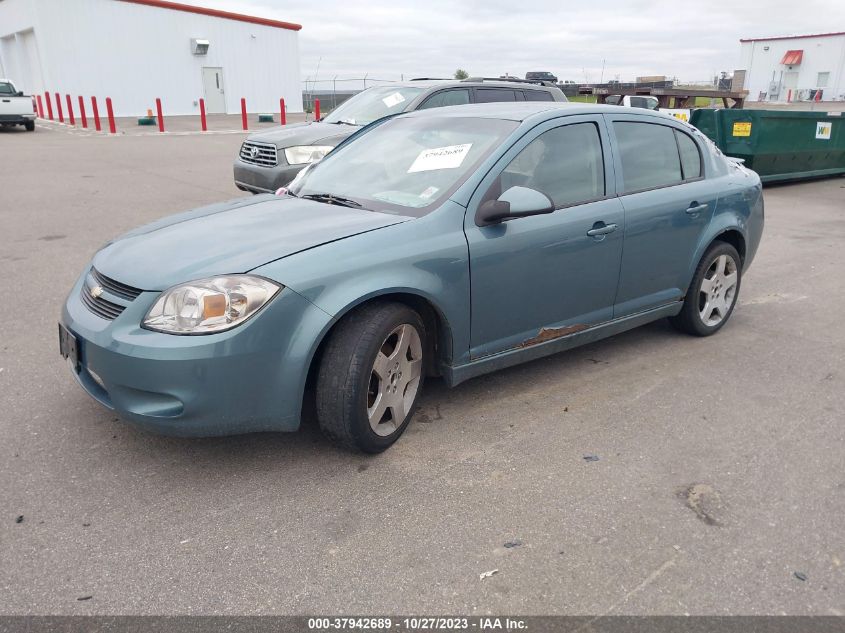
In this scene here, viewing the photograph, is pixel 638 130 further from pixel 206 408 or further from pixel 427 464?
pixel 206 408

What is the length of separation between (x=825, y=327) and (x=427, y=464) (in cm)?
368

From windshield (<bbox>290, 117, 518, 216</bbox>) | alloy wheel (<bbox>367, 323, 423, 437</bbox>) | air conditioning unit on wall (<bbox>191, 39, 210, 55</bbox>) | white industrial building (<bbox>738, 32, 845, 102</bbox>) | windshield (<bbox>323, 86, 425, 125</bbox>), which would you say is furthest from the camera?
white industrial building (<bbox>738, 32, 845, 102</bbox>)

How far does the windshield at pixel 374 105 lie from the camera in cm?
906

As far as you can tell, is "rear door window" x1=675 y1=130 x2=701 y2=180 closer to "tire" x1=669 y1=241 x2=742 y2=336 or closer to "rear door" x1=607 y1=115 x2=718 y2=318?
"rear door" x1=607 y1=115 x2=718 y2=318

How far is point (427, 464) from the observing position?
3.23m

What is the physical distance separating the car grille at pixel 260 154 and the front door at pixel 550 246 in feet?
16.9

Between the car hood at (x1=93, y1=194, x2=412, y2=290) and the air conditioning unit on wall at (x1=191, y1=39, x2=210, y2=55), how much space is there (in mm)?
34277

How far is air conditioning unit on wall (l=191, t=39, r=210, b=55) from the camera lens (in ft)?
112

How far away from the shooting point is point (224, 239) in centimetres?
327

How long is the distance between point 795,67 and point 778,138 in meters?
65.3

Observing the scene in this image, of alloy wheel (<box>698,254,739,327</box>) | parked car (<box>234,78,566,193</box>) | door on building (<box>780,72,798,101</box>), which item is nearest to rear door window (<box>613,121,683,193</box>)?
alloy wheel (<box>698,254,739,327</box>)

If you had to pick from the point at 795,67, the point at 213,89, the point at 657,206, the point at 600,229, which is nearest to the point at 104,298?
the point at 600,229

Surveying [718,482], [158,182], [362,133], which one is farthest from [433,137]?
[158,182]

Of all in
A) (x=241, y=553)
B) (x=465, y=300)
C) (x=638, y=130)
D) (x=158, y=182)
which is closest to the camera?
(x=241, y=553)
